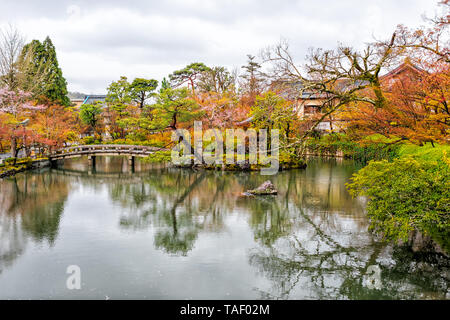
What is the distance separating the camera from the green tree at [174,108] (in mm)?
20359

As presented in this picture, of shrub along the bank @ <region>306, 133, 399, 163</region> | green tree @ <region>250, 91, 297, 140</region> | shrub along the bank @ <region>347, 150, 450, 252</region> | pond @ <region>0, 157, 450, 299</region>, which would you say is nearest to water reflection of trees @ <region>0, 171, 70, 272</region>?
pond @ <region>0, 157, 450, 299</region>

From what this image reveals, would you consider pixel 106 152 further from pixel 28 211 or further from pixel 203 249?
pixel 203 249

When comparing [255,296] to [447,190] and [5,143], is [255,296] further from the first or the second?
[5,143]

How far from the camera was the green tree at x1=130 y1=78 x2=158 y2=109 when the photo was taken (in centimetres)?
3416

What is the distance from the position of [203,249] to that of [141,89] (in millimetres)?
→ 28633

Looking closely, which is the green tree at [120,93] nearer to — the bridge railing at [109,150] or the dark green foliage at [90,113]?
the dark green foliage at [90,113]

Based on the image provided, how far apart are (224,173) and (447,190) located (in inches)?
578

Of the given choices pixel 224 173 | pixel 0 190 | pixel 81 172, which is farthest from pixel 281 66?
pixel 81 172

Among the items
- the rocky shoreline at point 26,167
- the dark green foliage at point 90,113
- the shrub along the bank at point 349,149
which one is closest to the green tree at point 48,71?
the dark green foliage at point 90,113

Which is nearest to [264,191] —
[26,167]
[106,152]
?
[106,152]

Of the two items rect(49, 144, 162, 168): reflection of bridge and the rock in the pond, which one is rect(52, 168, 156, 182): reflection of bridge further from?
the rock in the pond

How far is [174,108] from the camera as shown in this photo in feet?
67.7

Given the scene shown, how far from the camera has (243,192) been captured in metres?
15.2

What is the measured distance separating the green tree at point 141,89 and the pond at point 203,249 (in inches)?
807
